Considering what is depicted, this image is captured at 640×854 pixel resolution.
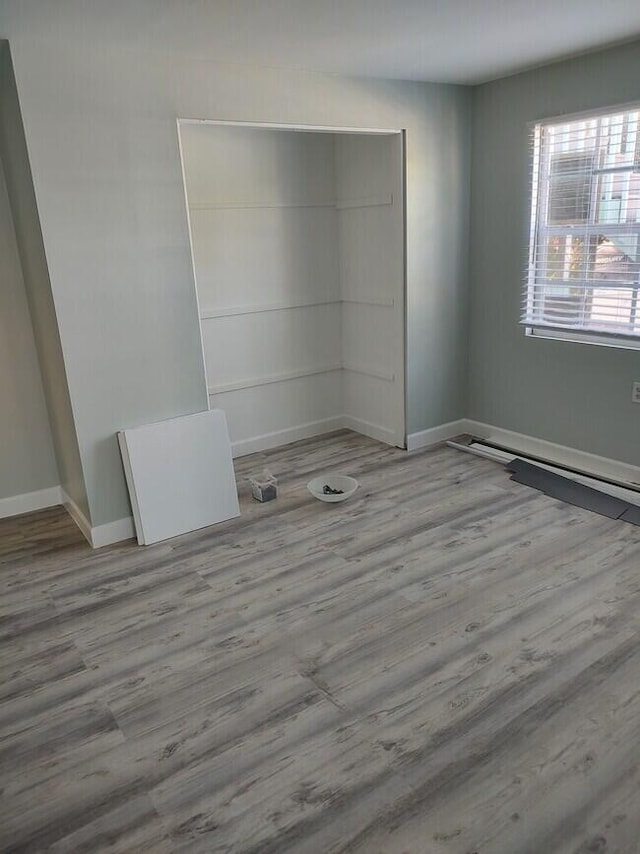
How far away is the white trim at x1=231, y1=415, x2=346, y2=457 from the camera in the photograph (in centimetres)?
466

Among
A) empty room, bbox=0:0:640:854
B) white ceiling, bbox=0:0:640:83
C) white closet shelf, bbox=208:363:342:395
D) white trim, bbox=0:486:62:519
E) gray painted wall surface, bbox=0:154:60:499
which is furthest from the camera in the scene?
white closet shelf, bbox=208:363:342:395

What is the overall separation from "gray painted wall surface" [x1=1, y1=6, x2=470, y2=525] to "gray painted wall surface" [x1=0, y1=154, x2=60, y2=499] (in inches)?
29.8

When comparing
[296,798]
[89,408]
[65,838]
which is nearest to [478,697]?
[296,798]

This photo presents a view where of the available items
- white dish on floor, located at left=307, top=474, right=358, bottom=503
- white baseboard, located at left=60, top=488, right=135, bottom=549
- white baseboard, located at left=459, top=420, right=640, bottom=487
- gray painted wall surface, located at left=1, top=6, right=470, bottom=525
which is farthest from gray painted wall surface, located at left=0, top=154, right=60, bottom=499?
white baseboard, located at left=459, top=420, right=640, bottom=487

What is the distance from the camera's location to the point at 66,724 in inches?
86.4

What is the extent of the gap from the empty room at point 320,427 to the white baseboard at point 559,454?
2 cm

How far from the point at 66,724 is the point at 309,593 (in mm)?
1116

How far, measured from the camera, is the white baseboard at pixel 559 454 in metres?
3.82

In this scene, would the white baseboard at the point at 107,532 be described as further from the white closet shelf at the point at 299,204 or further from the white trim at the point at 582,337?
the white trim at the point at 582,337

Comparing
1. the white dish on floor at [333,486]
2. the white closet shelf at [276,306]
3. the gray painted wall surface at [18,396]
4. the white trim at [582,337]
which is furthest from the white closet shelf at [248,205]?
the white dish on floor at [333,486]

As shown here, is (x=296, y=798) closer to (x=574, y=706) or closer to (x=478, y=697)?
(x=478, y=697)

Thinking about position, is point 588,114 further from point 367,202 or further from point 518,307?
point 367,202

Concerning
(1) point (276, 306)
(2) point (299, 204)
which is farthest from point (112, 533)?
(2) point (299, 204)

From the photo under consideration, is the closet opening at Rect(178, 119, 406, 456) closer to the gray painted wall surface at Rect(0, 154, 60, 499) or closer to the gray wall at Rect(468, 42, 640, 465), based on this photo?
the gray wall at Rect(468, 42, 640, 465)
